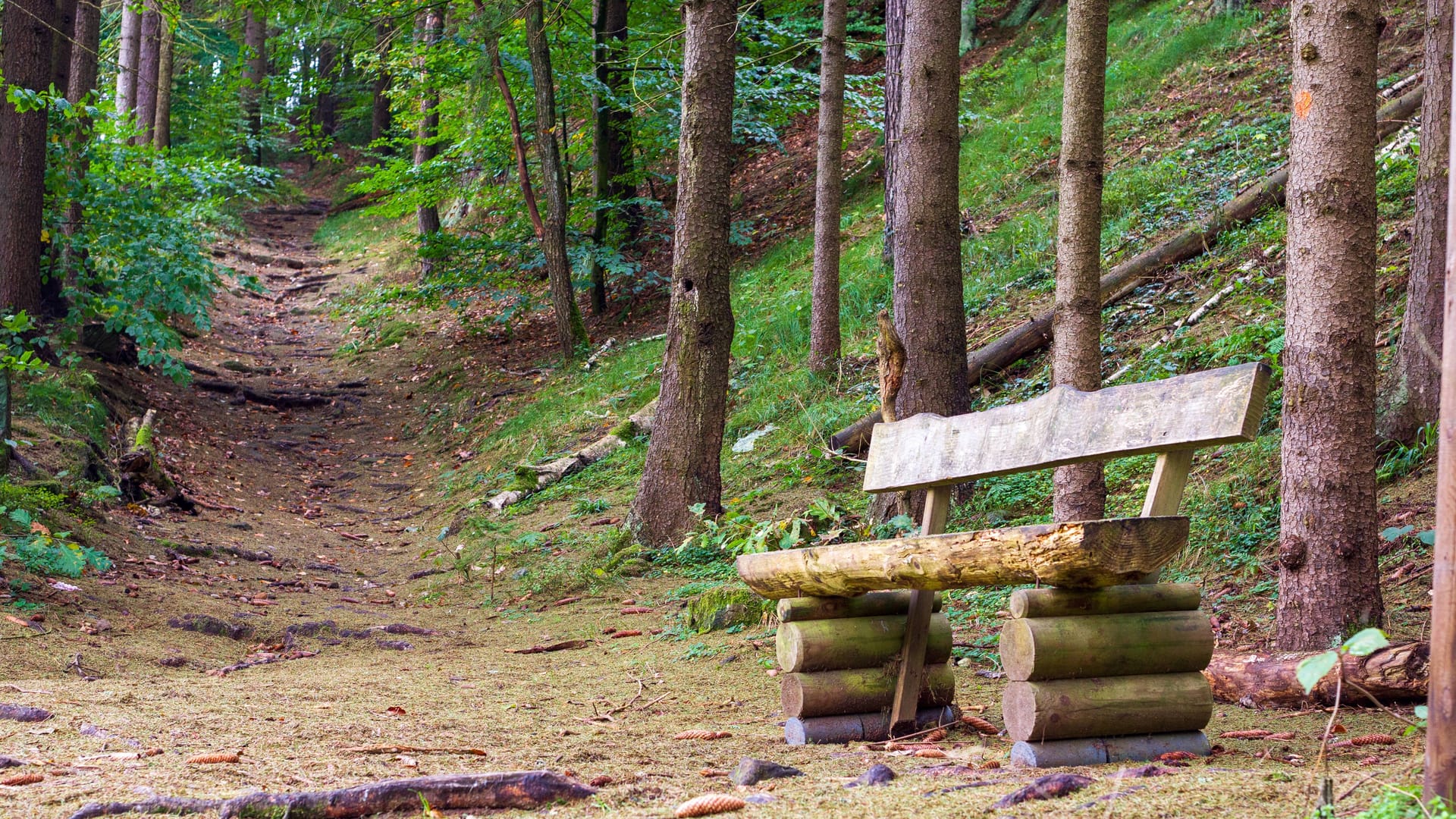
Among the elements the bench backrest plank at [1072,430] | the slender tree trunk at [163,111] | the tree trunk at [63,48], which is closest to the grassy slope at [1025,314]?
the bench backrest plank at [1072,430]

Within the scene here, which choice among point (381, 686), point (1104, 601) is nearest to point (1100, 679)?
point (1104, 601)

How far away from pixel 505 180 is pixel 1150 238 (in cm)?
1139

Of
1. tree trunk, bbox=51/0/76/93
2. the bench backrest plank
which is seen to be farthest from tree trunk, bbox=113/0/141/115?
the bench backrest plank

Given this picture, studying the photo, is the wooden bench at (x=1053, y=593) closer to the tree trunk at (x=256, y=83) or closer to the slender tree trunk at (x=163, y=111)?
the slender tree trunk at (x=163, y=111)

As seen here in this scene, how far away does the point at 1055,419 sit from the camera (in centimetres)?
387

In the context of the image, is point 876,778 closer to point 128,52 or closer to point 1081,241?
point 1081,241

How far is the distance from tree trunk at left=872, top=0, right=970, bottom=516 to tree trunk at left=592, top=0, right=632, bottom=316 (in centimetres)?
931

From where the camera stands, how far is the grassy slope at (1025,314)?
279 inches

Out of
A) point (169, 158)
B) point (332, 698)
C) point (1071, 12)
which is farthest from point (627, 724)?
point (169, 158)

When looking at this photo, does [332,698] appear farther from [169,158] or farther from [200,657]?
[169,158]

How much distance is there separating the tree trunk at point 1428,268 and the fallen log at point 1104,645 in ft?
12.0

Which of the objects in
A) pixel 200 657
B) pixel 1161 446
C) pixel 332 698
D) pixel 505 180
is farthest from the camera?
pixel 505 180

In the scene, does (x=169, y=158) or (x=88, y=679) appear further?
(x=169, y=158)

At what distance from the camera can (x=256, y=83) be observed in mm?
28422
